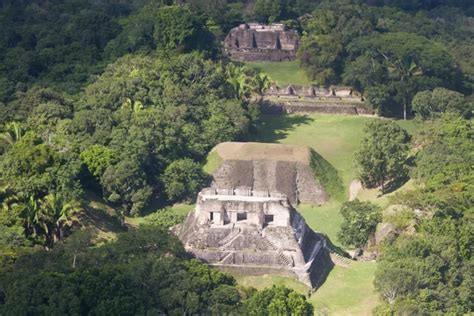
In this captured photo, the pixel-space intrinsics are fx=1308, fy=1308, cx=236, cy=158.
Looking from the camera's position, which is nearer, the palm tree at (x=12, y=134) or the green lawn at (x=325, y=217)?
the green lawn at (x=325, y=217)

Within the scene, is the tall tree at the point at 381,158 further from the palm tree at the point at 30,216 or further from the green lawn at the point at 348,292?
the palm tree at the point at 30,216

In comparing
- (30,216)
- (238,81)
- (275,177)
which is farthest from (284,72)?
(30,216)

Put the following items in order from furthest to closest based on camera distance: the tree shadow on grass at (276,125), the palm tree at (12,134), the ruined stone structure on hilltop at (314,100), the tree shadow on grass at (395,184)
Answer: the ruined stone structure on hilltop at (314,100)
the tree shadow on grass at (276,125)
the tree shadow on grass at (395,184)
the palm tree at (12,134)

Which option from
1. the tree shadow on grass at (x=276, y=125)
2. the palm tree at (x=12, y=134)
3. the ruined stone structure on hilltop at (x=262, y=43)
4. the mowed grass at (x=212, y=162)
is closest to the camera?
the palm tree at (x=12, y=134)

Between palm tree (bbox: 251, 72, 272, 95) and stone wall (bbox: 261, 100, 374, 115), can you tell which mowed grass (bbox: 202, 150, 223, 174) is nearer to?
palm tree (bbox: 251, 72, 272, 95)

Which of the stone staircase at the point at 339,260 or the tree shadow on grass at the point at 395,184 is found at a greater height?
the tree shadow on grass at the point at 395,184

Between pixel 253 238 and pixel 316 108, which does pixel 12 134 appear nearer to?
pixel 253 238

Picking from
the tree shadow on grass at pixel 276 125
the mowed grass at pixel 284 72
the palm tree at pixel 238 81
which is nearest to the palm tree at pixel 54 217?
the tree shadow on grass at pixel 276 125
